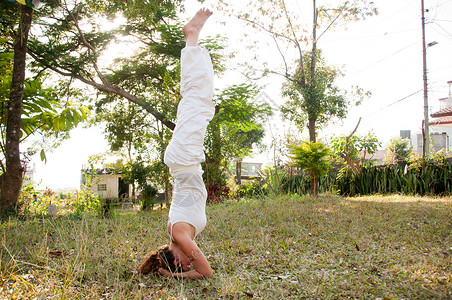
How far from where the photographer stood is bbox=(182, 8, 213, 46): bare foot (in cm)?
293

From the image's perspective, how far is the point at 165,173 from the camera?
10062 mm

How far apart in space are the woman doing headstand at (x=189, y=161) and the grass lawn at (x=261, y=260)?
0.15 metres

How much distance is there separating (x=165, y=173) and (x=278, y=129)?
5.54 meters

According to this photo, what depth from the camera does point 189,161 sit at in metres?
2.79

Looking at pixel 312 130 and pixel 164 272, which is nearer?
pixel 164 272

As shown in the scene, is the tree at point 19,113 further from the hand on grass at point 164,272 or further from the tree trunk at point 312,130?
the tree trunk at point 312,130

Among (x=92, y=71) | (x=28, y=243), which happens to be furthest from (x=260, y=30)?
(x=28, y=243)

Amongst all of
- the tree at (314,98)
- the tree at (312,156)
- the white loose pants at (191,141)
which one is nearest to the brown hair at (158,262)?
the white loose pants at (191,141)

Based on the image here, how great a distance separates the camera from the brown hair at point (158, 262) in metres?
2.83

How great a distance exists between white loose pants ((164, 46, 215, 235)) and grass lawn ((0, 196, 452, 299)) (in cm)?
62

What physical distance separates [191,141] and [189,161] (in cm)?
18

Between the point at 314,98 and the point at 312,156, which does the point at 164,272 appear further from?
the point at 314,98

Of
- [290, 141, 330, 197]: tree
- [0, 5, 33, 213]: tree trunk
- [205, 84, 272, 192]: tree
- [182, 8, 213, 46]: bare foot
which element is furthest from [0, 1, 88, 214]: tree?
Answer: [290, 141, 330, 197]: tree

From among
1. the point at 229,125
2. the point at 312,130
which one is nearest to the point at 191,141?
the point at 229,125
